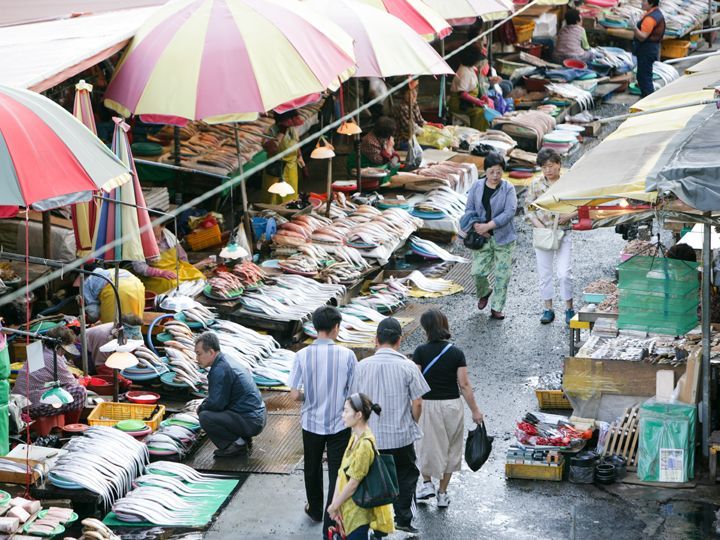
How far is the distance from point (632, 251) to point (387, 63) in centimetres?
388

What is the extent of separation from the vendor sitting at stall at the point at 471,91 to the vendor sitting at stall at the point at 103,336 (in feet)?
36.8

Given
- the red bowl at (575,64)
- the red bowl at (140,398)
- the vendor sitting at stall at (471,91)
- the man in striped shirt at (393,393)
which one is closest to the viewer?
the man in striped shirt at (393,393)

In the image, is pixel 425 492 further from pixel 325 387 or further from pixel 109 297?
pixel 109 297

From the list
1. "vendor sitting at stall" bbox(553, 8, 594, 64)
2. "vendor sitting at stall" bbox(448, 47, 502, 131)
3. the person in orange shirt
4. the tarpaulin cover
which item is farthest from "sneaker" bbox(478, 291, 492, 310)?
"vendor sitting at stall" bbox(553, 8, 594, 64)

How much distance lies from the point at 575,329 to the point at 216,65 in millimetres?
4480

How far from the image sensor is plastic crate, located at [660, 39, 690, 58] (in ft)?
91.2

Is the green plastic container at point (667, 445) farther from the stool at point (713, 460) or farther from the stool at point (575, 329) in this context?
the stool at point (575, 329)

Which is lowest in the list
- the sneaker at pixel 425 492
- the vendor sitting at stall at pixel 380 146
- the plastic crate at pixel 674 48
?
the sneaker at pixel 425 492

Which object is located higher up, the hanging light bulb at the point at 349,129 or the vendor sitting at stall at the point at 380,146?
the hanging light bulb at the point at 349,129

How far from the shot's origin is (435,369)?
9.34 metres

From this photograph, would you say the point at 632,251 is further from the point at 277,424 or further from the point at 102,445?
the point at 102,445

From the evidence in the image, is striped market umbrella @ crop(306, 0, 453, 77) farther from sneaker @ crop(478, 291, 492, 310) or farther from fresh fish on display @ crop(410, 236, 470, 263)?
sneaker @ crop(478, 291, 492, 310)

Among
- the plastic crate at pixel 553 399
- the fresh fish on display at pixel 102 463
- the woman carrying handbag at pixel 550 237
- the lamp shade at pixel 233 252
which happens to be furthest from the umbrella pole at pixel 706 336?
the lamp shade at pixel 233 252

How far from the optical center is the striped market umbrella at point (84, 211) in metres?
11.4
